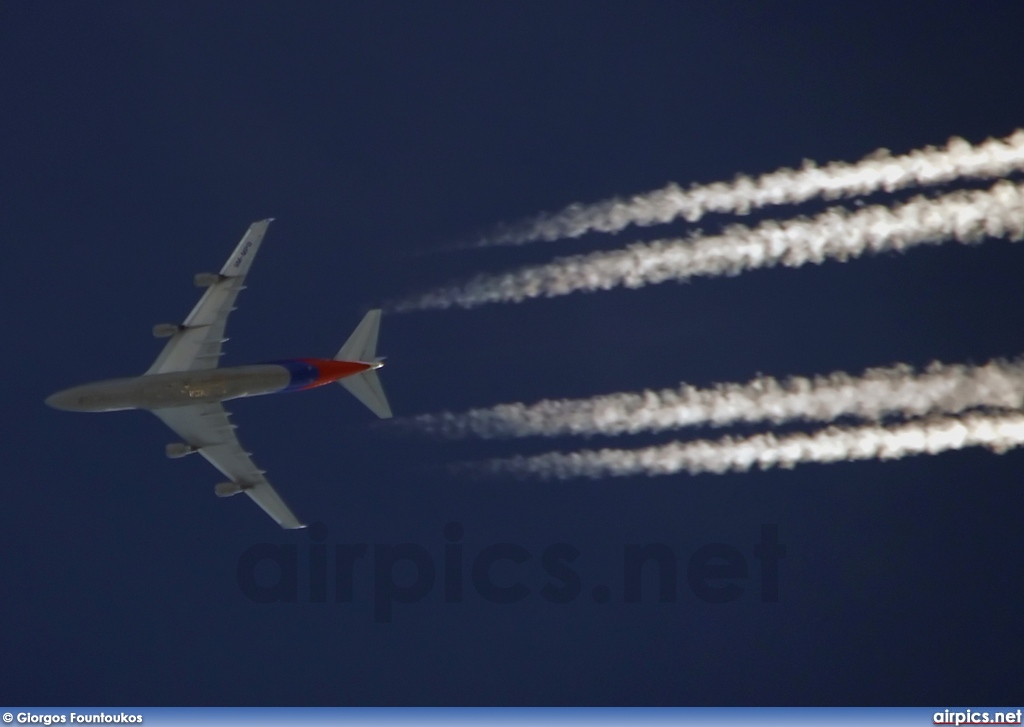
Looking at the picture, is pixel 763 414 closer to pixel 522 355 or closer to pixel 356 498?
pixel 522 355

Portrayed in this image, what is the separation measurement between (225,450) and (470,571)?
11.0 meters

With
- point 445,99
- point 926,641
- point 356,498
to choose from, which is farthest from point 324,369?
point 926,641

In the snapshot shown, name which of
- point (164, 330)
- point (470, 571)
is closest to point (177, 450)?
point (164, 330)

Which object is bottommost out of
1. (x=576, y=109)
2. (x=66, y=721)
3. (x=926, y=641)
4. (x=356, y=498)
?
A: (x=66, y=721)

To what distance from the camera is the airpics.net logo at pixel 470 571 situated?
52.8m

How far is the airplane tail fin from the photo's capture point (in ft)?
158

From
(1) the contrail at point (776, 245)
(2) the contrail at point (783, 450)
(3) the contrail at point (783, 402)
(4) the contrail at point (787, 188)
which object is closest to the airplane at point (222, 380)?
(1) the contrail at point (776, 245)

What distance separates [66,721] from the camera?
50688 millimetres

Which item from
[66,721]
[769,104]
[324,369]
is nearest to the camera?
[324,369]

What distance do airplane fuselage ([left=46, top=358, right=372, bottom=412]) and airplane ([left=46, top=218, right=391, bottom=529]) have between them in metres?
0.03

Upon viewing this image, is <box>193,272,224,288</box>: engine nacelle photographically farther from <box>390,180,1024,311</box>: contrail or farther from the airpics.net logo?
the airpics.net logo

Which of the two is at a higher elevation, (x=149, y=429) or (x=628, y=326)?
(x=628, y=326)

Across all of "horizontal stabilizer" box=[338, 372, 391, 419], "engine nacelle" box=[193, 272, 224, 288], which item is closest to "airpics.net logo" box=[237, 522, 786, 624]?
"horizontal stabilizer" box=[338, 372, 391, 419]

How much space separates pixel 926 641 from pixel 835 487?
7.10m
